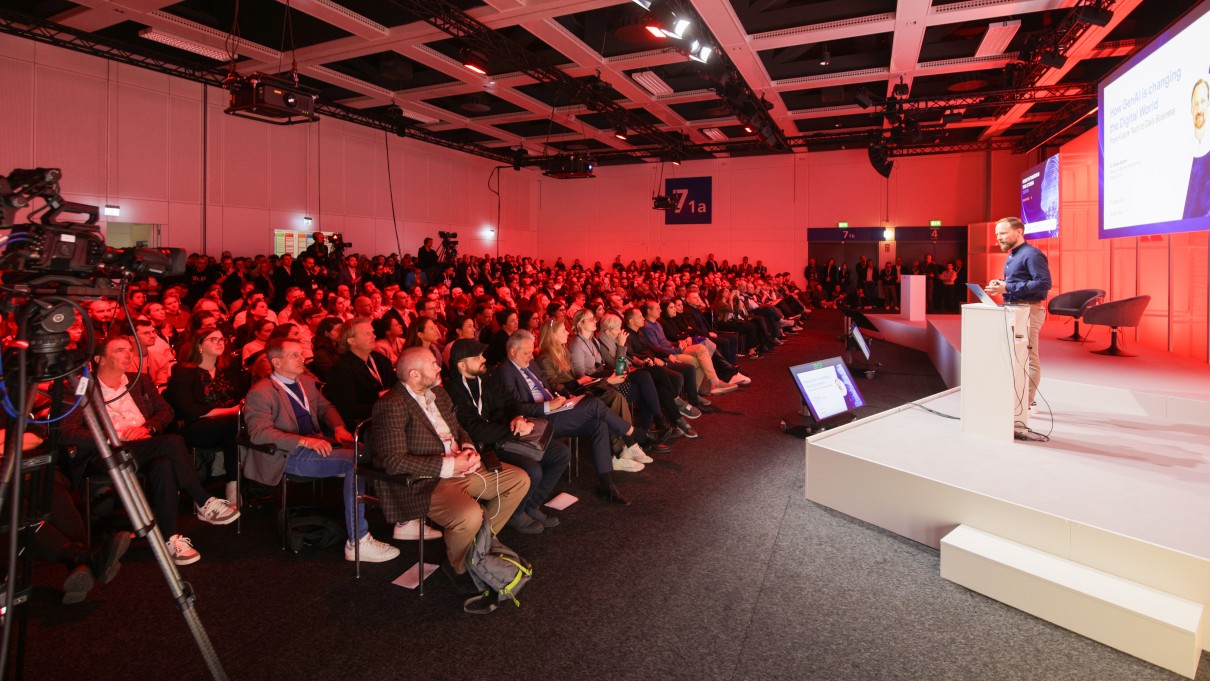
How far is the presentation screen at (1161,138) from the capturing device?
4.49 meters

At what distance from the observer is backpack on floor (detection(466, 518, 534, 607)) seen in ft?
8.66

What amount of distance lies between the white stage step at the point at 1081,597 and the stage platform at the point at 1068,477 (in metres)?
0.10

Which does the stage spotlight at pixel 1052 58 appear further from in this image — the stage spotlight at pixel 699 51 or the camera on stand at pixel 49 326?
the camera on stand at pixel 49 326

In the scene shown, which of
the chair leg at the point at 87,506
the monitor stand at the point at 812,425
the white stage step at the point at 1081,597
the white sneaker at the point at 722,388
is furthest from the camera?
the white sneaker at the point at 722,388

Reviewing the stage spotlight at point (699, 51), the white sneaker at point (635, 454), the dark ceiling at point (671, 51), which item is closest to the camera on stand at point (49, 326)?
the white sneaker at point (635, 454)

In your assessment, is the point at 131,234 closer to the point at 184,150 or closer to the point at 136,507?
the point at 184,150

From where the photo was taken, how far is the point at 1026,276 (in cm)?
427

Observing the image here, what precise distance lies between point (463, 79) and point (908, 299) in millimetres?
9215

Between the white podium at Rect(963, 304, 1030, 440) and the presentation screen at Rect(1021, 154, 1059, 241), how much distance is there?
7.85 metres

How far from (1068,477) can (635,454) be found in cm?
256

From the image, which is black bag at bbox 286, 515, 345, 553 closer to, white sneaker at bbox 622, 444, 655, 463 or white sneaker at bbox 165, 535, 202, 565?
white sneaker at bbox 165, 535, 202, 565

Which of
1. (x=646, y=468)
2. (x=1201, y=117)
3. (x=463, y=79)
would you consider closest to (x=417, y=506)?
(x=646, y=468)

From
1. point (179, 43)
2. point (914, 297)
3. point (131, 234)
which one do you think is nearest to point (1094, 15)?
point (914, 297)

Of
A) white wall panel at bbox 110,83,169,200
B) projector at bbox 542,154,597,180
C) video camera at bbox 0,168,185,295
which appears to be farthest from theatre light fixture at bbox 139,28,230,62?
video camera at bbox 0,168,185,295
